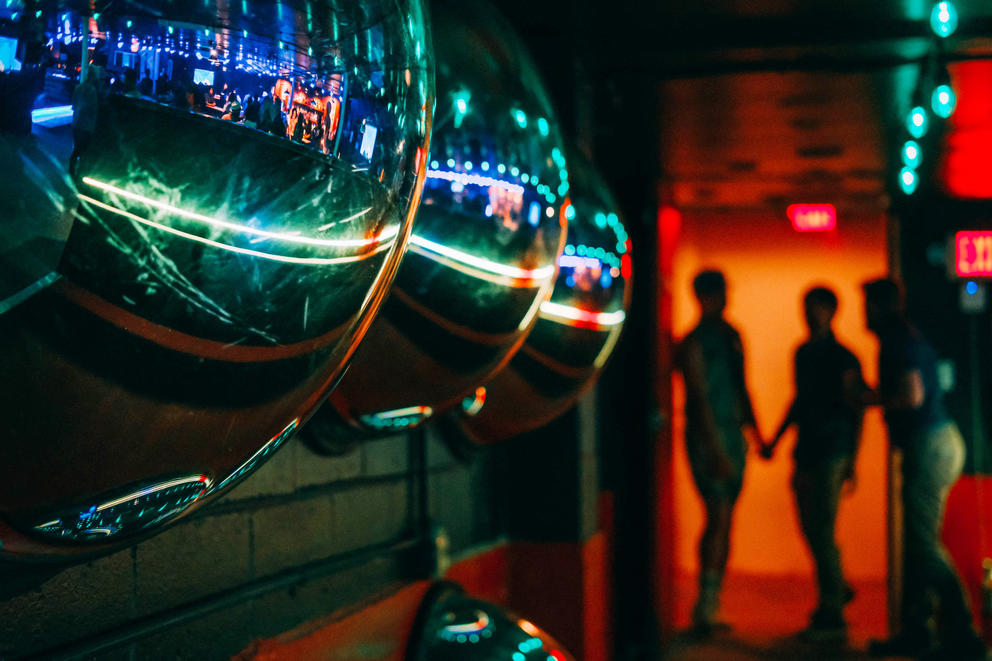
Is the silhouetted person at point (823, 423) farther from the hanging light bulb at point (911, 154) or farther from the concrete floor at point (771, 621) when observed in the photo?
the hanging light bulb at point (911, 154)

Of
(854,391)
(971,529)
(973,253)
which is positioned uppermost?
(973,253)

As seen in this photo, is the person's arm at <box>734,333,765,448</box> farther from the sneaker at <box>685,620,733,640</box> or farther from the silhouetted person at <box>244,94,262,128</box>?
the silhouetted person at <box>244,94,262,128</box>

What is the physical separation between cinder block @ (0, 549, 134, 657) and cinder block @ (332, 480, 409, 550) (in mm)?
582

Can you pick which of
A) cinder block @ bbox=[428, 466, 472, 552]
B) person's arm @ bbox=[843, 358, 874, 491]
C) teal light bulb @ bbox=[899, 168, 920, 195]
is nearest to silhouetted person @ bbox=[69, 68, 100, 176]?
cinder block @ bbox=[428, 466, 472, 552]

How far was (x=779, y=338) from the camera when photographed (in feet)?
24.6

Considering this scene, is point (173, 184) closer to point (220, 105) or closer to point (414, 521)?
point (220, 105)

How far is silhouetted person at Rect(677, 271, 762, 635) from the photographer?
4.82 metres

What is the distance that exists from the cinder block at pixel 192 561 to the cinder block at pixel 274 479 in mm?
32

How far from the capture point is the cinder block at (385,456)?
1766 mm

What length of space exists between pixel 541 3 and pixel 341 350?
158 centimetres

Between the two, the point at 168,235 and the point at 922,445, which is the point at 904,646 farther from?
the point at 168,235

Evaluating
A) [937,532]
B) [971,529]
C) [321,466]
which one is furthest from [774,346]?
[321,466]

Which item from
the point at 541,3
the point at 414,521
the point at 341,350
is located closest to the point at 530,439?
the point at 414,521

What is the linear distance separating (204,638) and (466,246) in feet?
2.42
